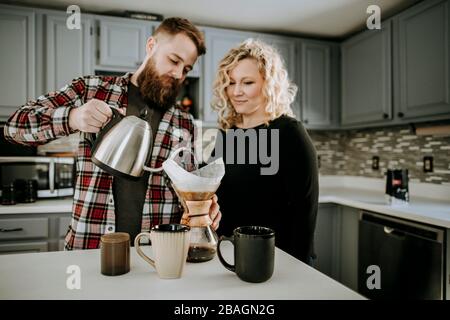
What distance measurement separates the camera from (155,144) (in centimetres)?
126

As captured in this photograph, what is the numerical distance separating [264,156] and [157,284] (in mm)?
704

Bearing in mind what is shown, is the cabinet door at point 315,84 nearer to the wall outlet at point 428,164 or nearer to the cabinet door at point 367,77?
the cabinet door at point 367,77

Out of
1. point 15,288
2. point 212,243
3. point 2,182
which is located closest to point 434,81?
point 212,243

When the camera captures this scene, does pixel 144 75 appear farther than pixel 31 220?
No

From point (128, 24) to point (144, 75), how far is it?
4.83 feet

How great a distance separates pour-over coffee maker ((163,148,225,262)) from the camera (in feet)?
2.50

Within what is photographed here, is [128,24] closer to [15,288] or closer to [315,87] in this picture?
[315,87]

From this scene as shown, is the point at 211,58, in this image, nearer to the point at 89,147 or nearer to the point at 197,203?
the point at 89,147

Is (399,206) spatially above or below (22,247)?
above

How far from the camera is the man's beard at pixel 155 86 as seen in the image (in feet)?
4.08

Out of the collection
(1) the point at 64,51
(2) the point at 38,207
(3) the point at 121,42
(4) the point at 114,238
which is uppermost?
(3) the point at 121,42

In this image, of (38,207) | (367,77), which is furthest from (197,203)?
(367,77)

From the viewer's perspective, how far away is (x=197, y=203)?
805 mm
